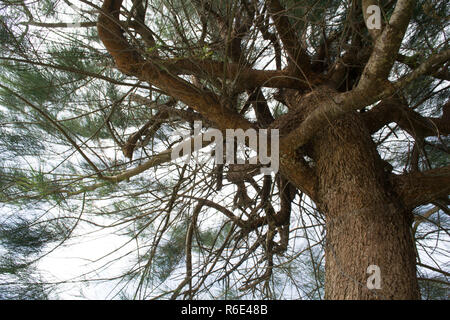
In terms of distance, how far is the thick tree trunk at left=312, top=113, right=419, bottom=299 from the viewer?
0.89 metres

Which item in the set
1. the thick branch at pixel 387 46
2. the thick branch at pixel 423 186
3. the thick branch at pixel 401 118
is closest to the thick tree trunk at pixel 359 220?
the thick branch at pixel 423 186

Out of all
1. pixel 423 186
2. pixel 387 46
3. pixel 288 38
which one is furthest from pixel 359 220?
pixel 288 38

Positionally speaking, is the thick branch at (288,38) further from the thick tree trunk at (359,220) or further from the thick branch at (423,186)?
the thick branch at (423,186)

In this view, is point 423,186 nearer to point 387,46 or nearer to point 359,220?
point 359,220

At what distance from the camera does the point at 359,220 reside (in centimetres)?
97

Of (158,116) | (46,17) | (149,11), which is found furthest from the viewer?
(149,11)

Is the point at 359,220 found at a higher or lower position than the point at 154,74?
lower

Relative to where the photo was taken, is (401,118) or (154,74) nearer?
(154,74)

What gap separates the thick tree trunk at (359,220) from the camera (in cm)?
89

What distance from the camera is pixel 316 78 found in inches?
54.1

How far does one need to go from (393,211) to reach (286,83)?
59 cm

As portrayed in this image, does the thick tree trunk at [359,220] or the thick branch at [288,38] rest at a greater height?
the thick branch at [288,38]
